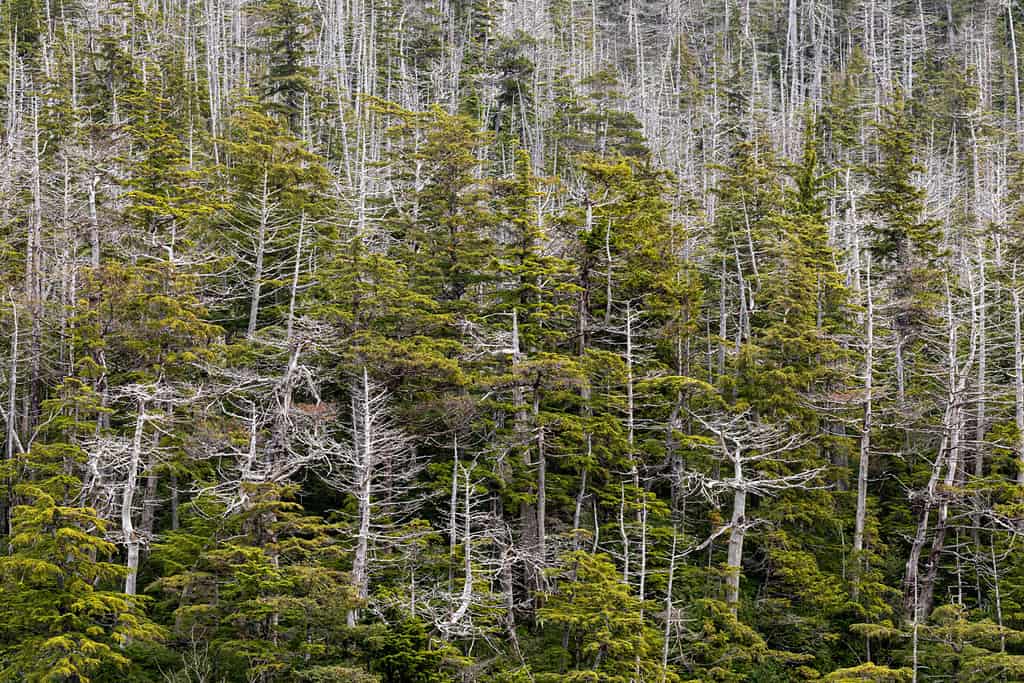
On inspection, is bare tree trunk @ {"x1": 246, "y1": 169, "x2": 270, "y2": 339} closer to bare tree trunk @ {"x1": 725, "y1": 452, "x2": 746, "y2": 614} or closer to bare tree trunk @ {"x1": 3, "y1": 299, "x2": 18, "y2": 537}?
bare tree trunk @ {"x1": 3, "y1": 299, "x2": 18, "y2": 537}


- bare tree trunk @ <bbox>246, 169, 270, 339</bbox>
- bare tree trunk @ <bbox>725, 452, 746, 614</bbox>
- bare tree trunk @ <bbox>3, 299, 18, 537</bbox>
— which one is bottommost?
bare tree trunk @ <bbox>725, 452, 746, 614</bbox>

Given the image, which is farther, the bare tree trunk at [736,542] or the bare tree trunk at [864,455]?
the bare tree trunk at [864,455]

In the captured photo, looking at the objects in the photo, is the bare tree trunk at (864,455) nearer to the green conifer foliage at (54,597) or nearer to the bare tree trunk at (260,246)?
the green conifer foliage at (54,597)

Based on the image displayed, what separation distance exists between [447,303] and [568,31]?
122 feet

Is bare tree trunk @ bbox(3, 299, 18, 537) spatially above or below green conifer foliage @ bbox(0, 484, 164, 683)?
above

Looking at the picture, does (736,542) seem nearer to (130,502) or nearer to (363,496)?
(363,496)

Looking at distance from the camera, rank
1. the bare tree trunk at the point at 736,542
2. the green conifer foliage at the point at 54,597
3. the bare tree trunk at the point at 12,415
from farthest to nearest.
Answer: the bare tree trunk at the point at 736,542 → the bare tree trunk at the point at 12,415 → the green conifer foliage at the point at 54,597

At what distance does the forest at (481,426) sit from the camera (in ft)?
61.4

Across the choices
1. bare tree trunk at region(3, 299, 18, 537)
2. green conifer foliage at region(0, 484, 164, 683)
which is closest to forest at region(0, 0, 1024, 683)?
green conifer foliage at region(0, 484, 164, 683)

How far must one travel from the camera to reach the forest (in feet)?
61.4

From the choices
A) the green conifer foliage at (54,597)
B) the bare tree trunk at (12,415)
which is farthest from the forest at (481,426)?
the bare tree trunk at (12,415)

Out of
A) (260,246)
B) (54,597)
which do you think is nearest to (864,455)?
(260,246)

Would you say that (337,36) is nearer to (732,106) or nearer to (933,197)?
(732,106)

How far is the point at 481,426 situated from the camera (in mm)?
22969
